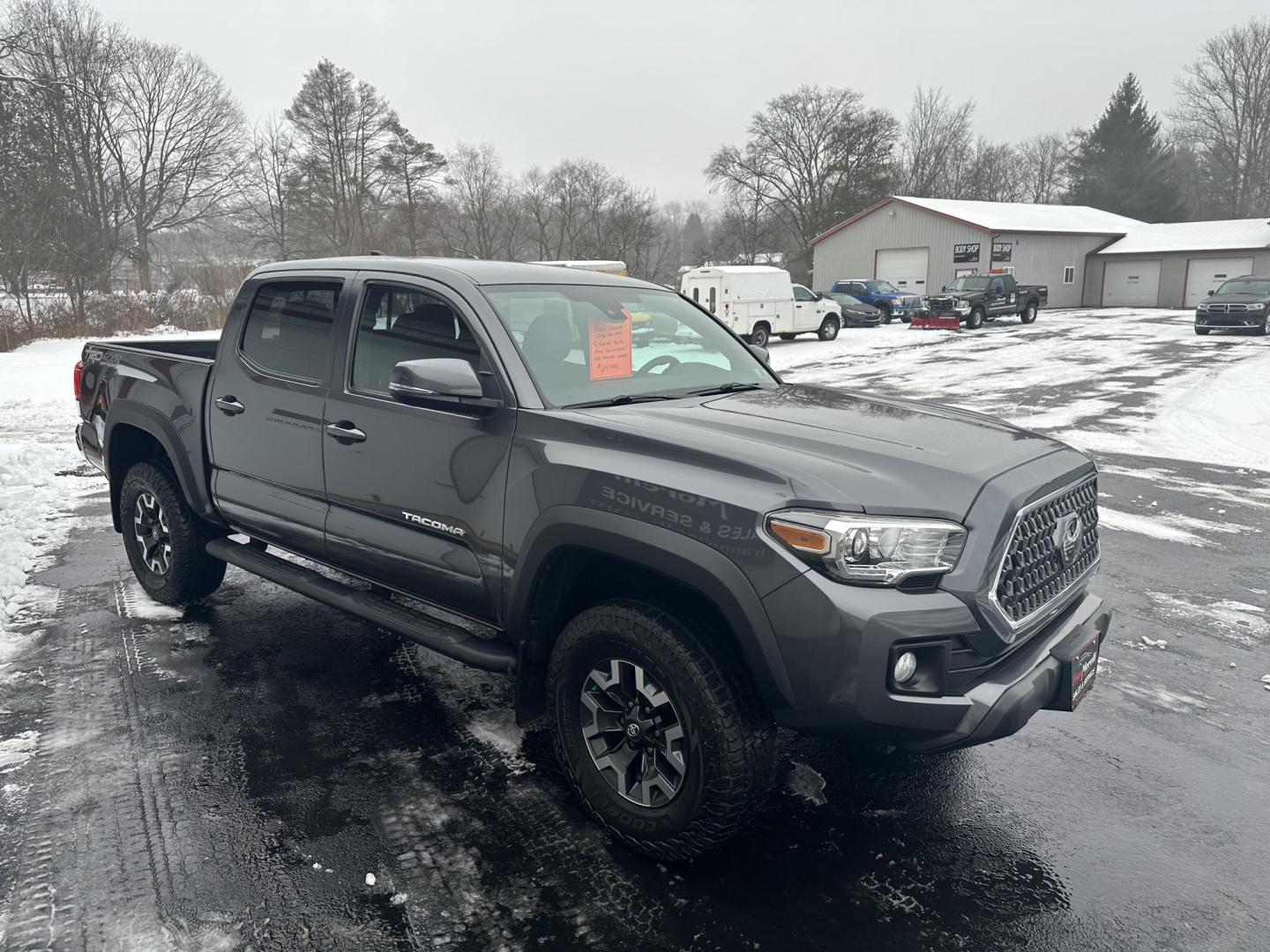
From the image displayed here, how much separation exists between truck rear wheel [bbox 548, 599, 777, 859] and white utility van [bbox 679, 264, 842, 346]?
2214cm

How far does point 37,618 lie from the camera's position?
520 cm

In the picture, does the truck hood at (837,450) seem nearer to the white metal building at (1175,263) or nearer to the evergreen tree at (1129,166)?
the white metal building at (1175,263)

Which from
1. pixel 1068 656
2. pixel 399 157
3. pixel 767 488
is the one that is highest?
pixel 399 157

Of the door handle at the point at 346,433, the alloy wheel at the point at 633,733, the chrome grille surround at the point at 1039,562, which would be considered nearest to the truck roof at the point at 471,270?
the door handle at the point at 346,433

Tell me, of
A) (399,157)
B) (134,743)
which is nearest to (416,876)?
(134,743)

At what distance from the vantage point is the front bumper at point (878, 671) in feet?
8.04

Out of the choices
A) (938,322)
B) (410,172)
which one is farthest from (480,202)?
(938,322)

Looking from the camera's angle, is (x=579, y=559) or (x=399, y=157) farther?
(x=399, y=157)

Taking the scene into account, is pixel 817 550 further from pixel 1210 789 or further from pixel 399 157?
pixel 399 157

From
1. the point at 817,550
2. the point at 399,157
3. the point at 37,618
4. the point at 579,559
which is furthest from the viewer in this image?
the point at 399,157

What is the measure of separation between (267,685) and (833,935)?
2.97 metres

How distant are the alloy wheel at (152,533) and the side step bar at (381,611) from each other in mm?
584

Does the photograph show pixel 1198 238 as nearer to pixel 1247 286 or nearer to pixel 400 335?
pixel 1247 286

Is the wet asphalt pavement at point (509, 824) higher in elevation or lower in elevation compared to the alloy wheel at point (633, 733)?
lower
